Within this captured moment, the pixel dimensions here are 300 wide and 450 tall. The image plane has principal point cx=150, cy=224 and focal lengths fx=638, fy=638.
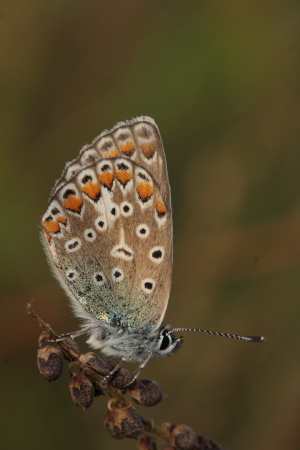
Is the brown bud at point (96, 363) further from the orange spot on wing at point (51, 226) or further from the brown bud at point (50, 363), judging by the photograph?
the orange spot on wing at point (51, 226)

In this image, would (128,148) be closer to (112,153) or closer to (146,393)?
(112,153)

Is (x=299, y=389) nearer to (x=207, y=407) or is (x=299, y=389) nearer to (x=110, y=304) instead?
(x=207, y=407)

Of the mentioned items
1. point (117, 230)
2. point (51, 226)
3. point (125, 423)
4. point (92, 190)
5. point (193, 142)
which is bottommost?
point (125, 423)

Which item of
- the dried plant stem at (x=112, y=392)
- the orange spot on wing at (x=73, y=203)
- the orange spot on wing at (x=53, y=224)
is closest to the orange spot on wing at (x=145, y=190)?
the orange spot on wing at (x=73, y=203)

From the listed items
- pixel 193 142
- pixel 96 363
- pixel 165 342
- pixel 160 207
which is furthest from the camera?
pixel 193 142

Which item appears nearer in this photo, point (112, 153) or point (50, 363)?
point (50, 363)

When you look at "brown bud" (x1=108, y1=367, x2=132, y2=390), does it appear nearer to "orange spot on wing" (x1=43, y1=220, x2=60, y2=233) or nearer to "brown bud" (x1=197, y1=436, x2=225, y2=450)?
"brown bud" (x1=197, y1=436, x2=225, y2=450)

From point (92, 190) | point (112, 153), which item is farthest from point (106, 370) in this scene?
point (112, 153)
